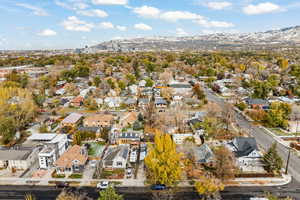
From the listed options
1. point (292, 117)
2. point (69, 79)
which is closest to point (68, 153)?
point (292, 117)

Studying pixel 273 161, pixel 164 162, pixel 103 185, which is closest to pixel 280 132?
pixel 273 161

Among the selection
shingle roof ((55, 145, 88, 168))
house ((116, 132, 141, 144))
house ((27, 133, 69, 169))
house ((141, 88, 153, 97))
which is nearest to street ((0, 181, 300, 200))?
shingle roof ((55, 145, 88, 168))

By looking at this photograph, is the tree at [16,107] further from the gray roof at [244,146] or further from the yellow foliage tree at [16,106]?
the gray roof at [244,146]

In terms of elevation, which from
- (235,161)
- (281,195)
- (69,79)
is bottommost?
(281,195)

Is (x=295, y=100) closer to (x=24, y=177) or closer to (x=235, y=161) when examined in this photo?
(x=235, y=161)

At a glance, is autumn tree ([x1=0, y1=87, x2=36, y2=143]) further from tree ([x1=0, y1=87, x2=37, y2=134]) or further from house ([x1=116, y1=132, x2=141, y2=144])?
house ([x1=116, y1=132, x2=141, y2=144])

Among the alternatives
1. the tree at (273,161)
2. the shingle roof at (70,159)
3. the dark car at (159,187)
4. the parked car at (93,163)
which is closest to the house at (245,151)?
the tree at (273,161)

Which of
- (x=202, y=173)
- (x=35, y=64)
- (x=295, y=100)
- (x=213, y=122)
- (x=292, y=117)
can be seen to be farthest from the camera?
(x=35, y=64)
